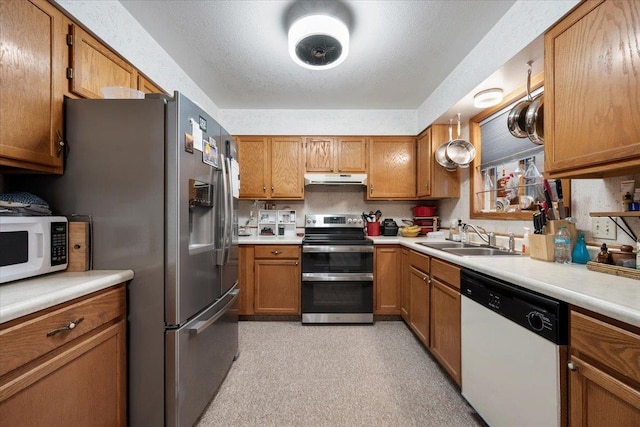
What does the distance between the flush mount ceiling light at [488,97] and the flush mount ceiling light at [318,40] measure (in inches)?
44.8

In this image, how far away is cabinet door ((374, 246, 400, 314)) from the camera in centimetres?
275

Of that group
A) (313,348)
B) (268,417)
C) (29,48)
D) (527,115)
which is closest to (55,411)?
(268,417)

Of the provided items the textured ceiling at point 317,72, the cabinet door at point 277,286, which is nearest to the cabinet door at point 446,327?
the cabinet door at point 277,286

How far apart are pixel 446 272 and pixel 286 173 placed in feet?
6.82

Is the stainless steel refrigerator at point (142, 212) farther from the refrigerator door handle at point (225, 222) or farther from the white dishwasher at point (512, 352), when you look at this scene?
the white dishwasher at point (512, 352)

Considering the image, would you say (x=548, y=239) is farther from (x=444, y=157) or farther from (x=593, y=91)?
(x=444, y=157)

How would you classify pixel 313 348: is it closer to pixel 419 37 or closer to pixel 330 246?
pixel 330 246

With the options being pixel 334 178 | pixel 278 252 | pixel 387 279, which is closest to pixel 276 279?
pixel 278 252

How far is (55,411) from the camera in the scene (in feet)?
2.93

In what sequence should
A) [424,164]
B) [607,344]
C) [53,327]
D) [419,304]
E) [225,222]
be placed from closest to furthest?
1. [607,344]
2. [53,327]
3. [225,222]
4. [419,304]
5. [424,164]

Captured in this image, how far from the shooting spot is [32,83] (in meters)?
1.15

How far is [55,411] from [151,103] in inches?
49.9

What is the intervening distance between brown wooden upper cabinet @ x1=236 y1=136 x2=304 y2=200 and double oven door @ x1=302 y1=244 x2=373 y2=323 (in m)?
0.84

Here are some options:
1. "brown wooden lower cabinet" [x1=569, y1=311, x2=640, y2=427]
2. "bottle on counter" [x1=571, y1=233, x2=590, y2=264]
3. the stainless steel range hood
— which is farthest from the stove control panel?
"brown wooden lower cabinet" [x1=569, y1=311, x2=640, y2=427]
